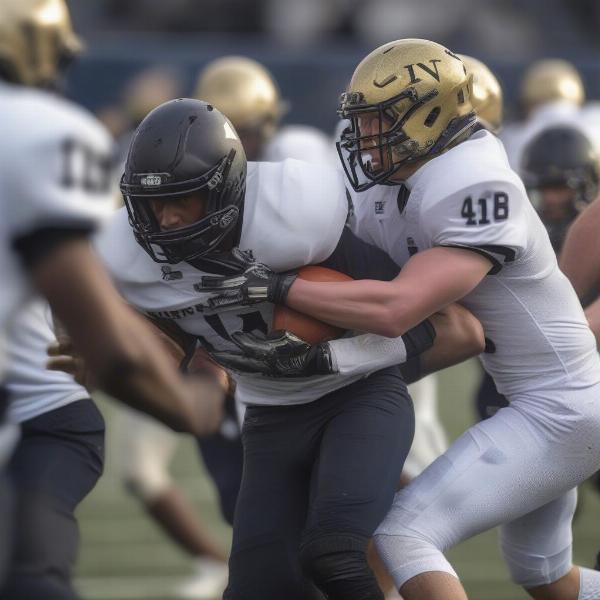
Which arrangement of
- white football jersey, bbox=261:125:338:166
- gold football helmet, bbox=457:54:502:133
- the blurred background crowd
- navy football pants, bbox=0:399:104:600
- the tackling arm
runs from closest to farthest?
navy football pants, bbox=0:399:104:600, the tackling arm, gold football helmet, bbox=457:54:502:133, white football jersey, bbox=261:125:338:166, the blurred background crowd

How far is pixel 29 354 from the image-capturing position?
2986 millimetres

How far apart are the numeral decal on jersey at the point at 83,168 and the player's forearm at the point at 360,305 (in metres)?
0.96

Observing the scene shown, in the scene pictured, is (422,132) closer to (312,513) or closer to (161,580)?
(312,513)

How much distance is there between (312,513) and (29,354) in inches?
28.3

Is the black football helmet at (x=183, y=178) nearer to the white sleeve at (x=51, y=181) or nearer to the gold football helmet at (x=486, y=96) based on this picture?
the white sleeve at (x=51, y=181)

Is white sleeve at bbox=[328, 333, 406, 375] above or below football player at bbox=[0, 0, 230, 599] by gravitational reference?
below

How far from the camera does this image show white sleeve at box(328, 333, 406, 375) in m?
3.20

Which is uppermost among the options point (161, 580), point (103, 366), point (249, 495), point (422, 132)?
point (422, 132)

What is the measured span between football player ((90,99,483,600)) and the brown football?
3 cm

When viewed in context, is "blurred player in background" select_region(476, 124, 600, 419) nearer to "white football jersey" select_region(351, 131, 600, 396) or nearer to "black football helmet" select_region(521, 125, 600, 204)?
"black football helmet" select_region(521, 125, 600, 204)

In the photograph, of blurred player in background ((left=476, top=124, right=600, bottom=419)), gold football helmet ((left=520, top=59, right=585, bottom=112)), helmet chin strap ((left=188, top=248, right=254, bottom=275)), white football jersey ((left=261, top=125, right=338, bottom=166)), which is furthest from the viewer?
gold football helmet ((left=520, top=59, right=585, bottom=112))

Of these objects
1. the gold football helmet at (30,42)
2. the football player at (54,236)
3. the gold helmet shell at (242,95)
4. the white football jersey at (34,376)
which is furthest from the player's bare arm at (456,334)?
the gold helmet shell at (242,95)

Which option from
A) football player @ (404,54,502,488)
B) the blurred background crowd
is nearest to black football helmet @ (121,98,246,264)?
football player @ (404,54,502,488)

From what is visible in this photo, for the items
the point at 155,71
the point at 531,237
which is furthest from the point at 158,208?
the point at 155,71
